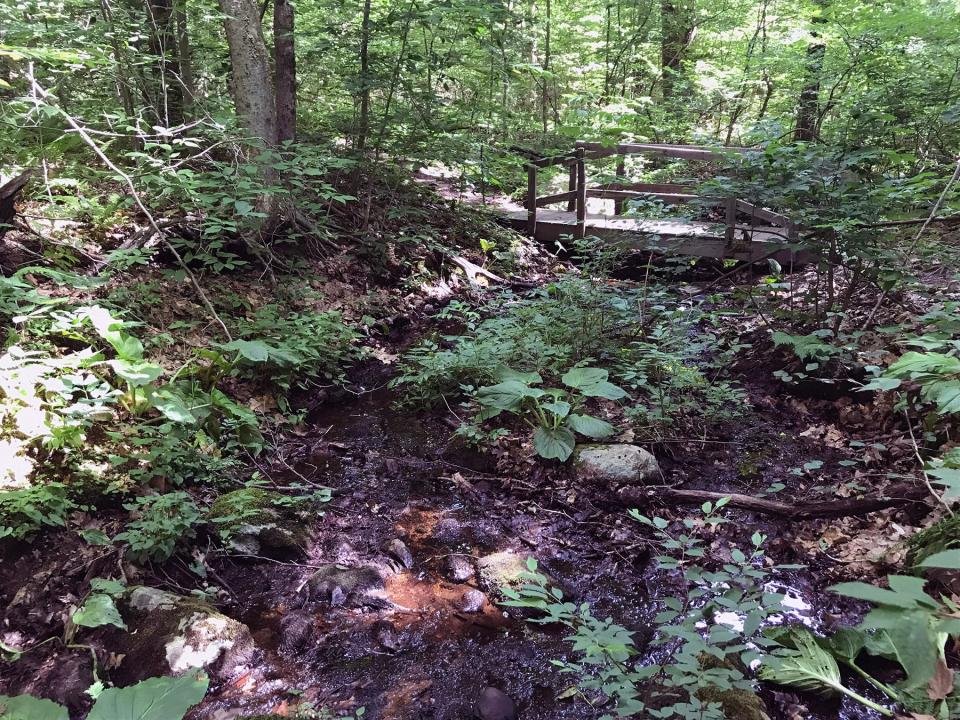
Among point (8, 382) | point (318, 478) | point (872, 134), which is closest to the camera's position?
point (8, 382)

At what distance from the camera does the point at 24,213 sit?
232 inches

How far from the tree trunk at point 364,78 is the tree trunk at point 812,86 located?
537 cm

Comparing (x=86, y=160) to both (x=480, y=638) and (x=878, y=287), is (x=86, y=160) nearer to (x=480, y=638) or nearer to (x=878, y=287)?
(x=480, y=638)

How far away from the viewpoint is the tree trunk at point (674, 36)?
13.6 m

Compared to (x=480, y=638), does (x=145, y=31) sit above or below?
above

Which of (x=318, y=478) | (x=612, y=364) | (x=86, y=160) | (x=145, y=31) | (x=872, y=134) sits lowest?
(x=318, y=478)

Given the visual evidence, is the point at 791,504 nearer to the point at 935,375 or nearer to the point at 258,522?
the point at 935,375

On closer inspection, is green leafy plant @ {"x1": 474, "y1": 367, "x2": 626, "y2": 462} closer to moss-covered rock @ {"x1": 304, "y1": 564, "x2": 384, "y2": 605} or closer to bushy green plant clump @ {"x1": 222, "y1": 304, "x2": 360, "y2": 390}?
moss-covered rock @ {"x1": 304, "y1": 564, "x2": 384, "y2": 605}

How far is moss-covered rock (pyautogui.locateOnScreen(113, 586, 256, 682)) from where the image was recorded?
2.87m

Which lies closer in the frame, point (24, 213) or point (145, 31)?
point (24, 213)

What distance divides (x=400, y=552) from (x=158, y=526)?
4.90ft

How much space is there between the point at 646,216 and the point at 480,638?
475cm

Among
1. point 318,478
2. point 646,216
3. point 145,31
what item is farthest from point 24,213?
point 646,216

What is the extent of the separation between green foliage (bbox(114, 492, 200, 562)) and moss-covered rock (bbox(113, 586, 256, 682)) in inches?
10.7
